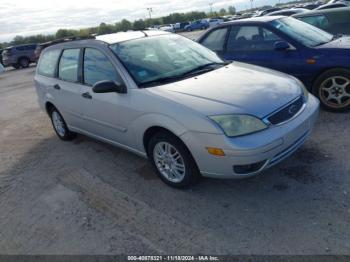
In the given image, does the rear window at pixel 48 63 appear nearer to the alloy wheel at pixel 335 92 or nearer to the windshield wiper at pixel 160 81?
the windshield wiper at pixel 160 81

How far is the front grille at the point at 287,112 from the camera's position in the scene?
3332mm

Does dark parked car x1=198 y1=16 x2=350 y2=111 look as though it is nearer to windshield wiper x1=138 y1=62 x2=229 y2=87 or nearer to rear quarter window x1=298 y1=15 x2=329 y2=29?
windshield wiper x1=138 y1=62 x2=229 y2=87

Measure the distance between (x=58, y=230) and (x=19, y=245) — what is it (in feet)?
1.20

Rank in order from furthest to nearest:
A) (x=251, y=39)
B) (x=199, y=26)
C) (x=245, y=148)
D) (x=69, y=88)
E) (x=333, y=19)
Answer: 1. (x=199, y=26)
2. (x=333, y=19)
3. (x=251, y=39)
4. (x=69, y=88)
5. (x=245, y=148)

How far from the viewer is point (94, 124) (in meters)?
4.70

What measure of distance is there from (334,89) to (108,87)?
3.42 meters

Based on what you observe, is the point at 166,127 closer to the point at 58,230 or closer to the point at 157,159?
the point at 157,159

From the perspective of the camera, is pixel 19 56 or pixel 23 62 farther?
pixel 23 62

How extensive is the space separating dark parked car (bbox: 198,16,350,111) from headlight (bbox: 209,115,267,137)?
104 inches

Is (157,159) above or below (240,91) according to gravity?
below

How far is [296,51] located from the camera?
5469mm

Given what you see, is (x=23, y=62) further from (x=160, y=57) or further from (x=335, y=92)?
(x=335, y=92)

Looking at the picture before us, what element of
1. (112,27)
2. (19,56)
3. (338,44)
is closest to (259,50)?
(338,44)

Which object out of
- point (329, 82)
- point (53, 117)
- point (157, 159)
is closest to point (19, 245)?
point (157, 159)
